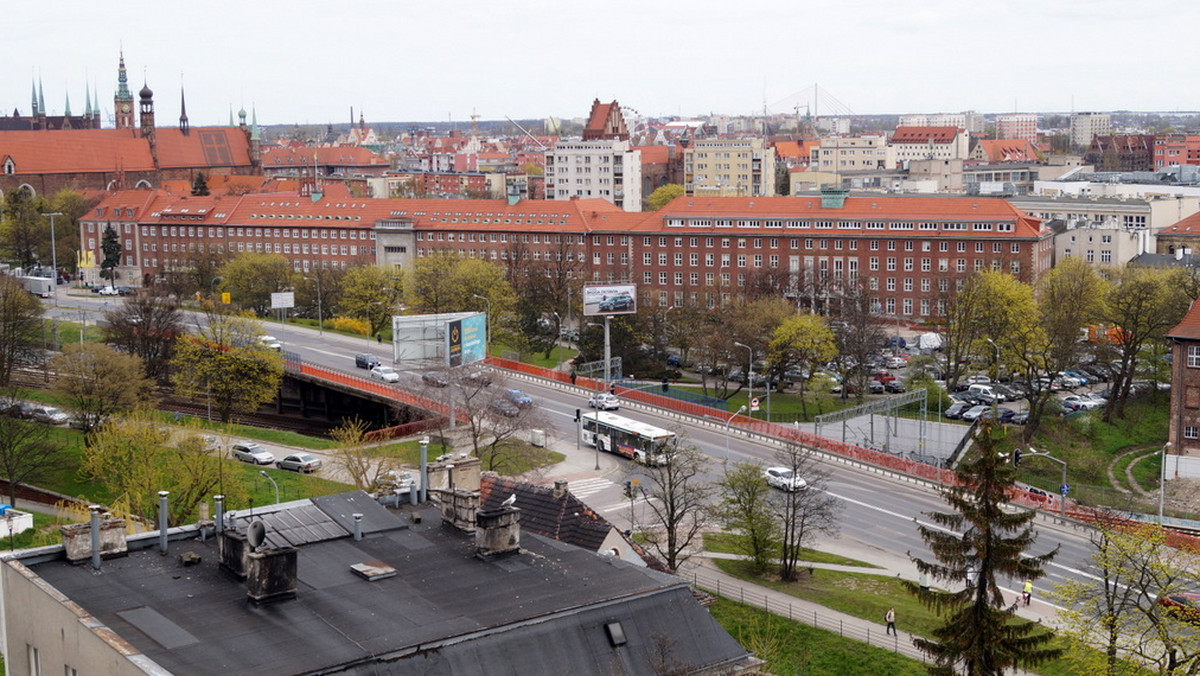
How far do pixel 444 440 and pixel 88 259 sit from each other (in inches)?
3486

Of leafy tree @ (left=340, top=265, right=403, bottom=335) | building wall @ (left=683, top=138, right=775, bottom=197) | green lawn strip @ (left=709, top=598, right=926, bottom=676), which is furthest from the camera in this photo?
building wall @ (left=683, top=138, right=775, bottom=197)

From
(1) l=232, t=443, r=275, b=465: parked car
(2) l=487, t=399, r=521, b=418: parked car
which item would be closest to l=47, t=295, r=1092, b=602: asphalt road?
(2) l=487, t=399, r=521, b=418: parked car

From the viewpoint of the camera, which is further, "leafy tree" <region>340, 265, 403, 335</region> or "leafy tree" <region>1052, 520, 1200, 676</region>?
"leafy tree" <region>340, 265, 403, 335</region>

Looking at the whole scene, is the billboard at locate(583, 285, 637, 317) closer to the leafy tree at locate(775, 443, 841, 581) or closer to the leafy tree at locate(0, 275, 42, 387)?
the leafy tree at locate(775, 443, 841, 581)

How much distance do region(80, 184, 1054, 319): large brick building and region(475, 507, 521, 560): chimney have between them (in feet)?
248

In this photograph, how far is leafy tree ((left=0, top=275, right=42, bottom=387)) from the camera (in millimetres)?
78562

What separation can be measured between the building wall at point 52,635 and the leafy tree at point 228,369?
46.7 m

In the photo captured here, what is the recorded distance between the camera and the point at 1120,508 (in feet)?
194

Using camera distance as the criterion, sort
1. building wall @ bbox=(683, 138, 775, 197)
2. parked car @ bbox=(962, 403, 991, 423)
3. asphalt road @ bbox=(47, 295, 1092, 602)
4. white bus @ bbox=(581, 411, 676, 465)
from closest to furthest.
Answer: asphalt road @ bbox=(47, 295, 1092, 602) → white bus @ bbox=(581, 411, 676, 465) → parked car @ bbox=(962, 403, 991, 423) → building wall @ bbox=(683, 138, 775, 197)

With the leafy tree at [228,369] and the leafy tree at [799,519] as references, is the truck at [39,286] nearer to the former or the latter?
the leafy tree at [228,369]

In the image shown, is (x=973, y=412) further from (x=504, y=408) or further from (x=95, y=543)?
(x=95, y=543)

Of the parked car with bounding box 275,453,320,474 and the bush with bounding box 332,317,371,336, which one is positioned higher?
the bush with bounding box 332,317,371,336

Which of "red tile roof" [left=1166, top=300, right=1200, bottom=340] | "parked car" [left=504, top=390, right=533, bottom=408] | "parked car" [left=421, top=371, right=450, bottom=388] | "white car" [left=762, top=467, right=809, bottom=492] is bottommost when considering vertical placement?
"white car" [left=762, top=467, right=809, bottom=492]

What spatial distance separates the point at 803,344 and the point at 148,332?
4100 centimetres
